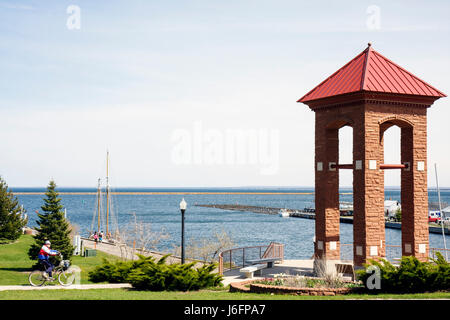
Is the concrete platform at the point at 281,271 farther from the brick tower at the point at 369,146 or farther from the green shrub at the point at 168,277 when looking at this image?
the green shrub at the point at 168,277

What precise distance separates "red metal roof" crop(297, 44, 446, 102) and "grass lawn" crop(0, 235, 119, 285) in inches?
504

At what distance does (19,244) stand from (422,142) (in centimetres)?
3518

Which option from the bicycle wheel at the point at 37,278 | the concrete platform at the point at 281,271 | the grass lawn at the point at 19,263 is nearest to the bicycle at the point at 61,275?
the bicycle wheel at the point at 37,278

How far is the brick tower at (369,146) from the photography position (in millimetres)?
17844

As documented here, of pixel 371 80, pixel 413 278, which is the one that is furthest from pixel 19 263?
pixel 413 278

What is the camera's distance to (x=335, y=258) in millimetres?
19641

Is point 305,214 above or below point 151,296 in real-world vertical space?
below

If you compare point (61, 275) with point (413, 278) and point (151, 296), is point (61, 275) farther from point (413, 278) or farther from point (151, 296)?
point (413, 278)

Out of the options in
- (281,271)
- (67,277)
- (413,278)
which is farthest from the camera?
(281,271)

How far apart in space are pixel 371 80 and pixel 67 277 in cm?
1459

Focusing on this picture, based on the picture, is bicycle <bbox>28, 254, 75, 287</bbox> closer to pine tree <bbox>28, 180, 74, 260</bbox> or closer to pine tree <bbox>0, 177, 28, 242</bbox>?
pine tree <bbox>28, 180, 74, 260</bbox>

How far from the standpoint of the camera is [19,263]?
2986 centimetres
